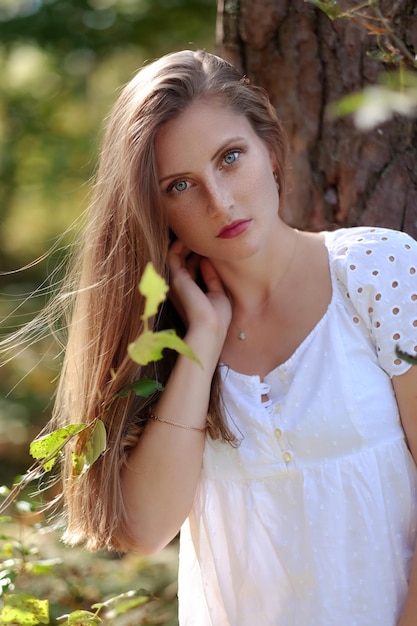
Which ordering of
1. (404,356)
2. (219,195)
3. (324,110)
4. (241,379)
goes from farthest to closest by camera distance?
(324,110) → (241,379) → (219,195) → (404,356)

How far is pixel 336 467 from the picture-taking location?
1.88 metres

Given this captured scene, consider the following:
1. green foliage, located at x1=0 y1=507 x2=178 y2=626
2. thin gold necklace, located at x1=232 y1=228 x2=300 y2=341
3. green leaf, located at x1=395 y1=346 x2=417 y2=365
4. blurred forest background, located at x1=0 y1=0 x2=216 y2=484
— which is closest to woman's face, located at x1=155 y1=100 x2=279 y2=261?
thin gold necklace, located at x1=232 y1=228 x2=300 y2=341

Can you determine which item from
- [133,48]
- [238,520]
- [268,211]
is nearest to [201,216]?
[268,211]

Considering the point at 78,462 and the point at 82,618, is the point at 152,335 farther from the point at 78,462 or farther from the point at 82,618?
the point at 82,618

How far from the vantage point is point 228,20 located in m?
2.51

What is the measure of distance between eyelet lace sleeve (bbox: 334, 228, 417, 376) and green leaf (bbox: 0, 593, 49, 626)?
0.92m

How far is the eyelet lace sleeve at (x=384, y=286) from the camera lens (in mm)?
1839

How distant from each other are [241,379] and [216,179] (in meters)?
0.48

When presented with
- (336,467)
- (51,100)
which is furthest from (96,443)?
(51,100)

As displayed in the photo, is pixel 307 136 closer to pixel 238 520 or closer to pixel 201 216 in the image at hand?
pixel 201 216

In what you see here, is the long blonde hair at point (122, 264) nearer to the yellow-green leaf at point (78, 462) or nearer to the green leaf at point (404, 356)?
the yellow-green leaf at point (78, 462)

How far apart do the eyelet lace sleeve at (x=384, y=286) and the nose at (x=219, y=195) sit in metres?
0.29

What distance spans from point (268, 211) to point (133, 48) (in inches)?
111

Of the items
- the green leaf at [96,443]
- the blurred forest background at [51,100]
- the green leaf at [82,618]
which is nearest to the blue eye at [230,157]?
the green leaf at [96,443]
